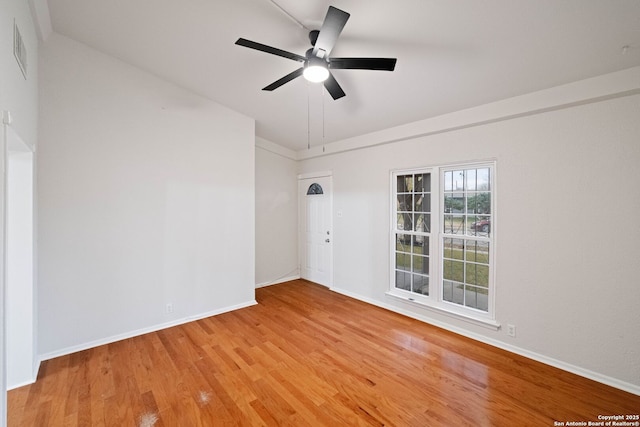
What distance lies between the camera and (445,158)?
3.31 m

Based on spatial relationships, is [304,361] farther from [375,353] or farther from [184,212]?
[184,212]

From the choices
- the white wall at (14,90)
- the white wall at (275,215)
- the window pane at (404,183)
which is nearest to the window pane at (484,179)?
the window pane at (404,183)

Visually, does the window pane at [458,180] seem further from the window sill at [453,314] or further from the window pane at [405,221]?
the window sill at [453,314]

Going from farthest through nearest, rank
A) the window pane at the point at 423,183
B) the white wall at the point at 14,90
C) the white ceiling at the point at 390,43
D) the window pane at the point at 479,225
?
the window pane at the point at 423,183 → the window pane at the point at 479,225 → the white ceiling at the point at 390,43 → the white wall at the point at 14,90

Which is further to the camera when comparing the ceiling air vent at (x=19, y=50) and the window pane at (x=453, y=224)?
the window pane at (x=453, y=224)

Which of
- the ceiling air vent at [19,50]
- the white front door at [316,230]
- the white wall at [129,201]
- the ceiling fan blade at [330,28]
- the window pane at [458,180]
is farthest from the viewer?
the white front door at [316,230]

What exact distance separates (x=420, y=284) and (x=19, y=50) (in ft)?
14.7

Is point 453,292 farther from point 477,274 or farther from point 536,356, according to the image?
point 536,356

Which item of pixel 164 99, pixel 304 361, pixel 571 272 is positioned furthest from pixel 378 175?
pixel 164 99

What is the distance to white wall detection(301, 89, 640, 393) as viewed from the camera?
87.2 inches

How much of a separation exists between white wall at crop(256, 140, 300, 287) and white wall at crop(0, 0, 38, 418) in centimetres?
295

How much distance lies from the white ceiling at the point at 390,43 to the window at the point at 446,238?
34.7 inches

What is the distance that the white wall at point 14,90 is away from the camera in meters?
1.45

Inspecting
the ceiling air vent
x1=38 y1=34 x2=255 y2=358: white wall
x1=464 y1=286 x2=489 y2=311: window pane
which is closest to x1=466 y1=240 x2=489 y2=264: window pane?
x1=464 y1=286 x2=489 y2=311: window pane
